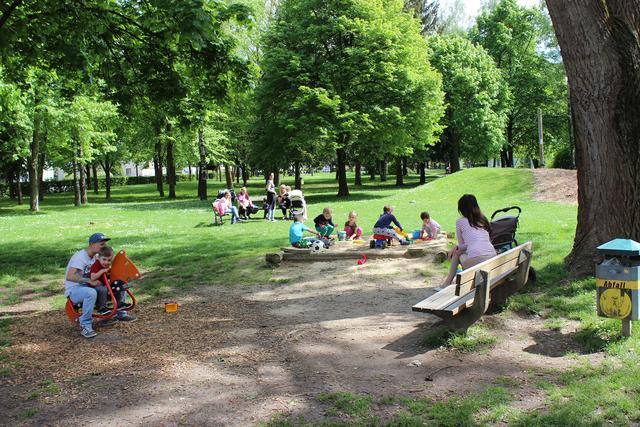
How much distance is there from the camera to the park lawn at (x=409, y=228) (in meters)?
4.15

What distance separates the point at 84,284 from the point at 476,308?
479 centimetres

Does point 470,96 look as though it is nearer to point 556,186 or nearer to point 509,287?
point 556,186

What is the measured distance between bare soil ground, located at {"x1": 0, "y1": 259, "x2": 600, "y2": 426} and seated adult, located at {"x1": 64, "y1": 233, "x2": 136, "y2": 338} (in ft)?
0.83

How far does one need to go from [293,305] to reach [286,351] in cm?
214

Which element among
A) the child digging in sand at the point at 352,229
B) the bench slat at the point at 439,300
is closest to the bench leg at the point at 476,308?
the bench slat at the point at 439,300

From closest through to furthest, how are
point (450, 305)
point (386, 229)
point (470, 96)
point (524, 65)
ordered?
point (450, 305), point (386, 229), point (470, 96), point (524, 65)

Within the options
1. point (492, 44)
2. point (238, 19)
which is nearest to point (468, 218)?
point (238, 19)

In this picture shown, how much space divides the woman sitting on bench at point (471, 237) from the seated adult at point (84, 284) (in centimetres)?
454

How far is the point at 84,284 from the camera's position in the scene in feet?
22.5

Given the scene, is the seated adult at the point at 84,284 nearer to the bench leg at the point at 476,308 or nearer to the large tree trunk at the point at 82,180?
the bench leg at the point at 476,308

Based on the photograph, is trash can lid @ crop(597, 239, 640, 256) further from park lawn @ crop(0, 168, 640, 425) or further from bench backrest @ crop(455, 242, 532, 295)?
bench backrest @ crop(455, 242, 532, 295)

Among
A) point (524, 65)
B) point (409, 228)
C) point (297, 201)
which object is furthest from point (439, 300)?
point (524, 65)

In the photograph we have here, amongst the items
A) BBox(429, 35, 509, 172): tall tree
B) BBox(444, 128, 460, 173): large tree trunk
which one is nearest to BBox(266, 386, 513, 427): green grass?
BBox(429, 35, 509, 172): tall tree

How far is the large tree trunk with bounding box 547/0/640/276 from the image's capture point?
6.93 meters
